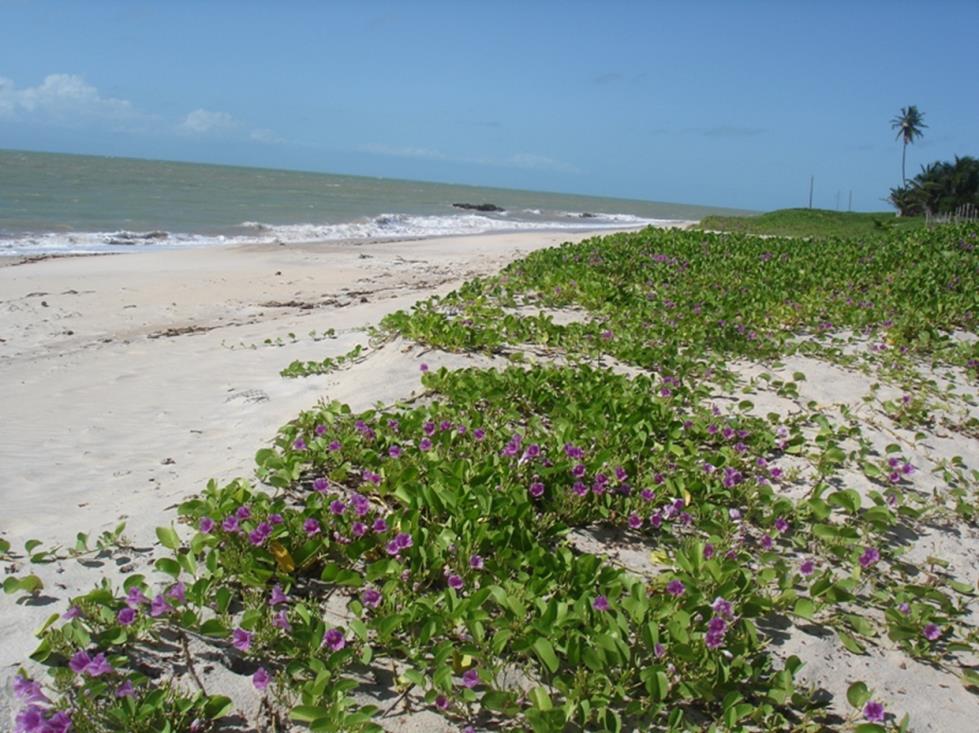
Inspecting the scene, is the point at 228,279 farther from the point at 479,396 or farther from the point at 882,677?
the point at 882,677

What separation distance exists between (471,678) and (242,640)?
28.8 inches

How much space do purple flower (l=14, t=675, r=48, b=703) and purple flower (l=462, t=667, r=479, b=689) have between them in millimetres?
1195

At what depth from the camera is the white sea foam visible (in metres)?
18.9

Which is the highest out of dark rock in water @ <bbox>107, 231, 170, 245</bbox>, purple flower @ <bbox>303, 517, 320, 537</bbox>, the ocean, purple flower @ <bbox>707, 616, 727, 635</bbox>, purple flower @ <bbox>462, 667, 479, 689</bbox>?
the ocean

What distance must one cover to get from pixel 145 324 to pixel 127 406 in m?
4.51

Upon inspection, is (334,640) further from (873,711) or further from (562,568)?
(873,711)

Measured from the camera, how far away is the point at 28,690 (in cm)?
212

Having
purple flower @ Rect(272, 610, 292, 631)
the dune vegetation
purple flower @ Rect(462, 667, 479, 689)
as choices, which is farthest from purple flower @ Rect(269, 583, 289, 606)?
purple flower @ Rect(462, 667, 479, 689)

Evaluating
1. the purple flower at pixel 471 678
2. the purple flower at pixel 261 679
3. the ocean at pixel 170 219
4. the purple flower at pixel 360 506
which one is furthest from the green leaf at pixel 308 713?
the ocean at pixel 170 219

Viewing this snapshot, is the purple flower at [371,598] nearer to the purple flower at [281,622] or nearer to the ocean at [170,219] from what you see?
the purple flower at [281,622]

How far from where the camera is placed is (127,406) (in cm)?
593

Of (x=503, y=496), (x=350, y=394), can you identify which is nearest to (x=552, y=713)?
(x=503, y=496)

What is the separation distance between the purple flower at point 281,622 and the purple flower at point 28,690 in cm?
66

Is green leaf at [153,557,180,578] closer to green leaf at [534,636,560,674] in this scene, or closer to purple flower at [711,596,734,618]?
green leaf at [534,636,560,674]
